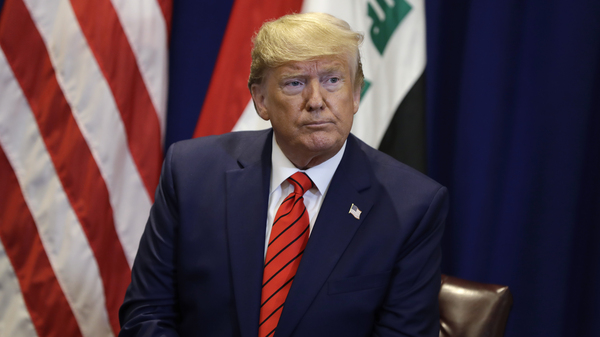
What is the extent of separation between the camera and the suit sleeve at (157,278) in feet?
4.74

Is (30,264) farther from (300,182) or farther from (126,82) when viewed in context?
(300,182)

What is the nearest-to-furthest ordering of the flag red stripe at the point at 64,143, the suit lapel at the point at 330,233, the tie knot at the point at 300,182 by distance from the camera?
the suit lapel at the point at 330,233 → the tie knot at the point at 300,182 → the flag red stripe at the point at 64,143

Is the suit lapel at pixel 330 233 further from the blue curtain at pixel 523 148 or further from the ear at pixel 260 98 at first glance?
the blue curtain at pixel 523 148

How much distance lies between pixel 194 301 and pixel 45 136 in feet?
3.92

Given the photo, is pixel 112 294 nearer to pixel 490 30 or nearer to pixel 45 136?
pixel 45 136

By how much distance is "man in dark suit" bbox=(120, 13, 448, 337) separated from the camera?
1.35 m

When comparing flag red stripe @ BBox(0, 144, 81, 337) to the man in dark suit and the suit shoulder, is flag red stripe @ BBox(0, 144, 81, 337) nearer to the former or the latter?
the man in dark suit

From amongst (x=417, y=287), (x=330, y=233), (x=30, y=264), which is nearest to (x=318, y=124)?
(x=330, y=233)

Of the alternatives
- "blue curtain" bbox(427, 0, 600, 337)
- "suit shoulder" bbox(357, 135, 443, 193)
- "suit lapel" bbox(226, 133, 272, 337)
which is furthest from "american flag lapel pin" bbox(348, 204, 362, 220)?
"blue curtain" bbox(427, 0, 600, 337)

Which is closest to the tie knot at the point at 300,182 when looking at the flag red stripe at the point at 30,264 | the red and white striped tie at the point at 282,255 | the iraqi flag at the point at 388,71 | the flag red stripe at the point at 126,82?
the red and white striped tie at the point at 282,255

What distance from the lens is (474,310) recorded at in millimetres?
1554

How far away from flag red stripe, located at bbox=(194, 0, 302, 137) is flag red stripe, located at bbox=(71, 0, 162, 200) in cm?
27

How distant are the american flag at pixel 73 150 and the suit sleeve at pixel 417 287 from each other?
1.31 metres

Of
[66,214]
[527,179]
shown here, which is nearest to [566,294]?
[527,179]
